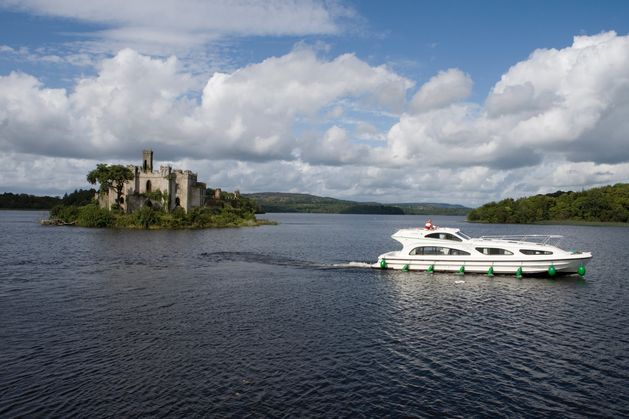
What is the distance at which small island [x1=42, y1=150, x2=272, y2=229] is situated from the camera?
10581 cm

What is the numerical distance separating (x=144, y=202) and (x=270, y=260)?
226ft

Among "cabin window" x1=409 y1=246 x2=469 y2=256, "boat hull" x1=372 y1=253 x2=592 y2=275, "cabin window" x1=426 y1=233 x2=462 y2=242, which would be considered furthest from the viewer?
"cabin window" x1=426 y1=233 x2=462 y2=242

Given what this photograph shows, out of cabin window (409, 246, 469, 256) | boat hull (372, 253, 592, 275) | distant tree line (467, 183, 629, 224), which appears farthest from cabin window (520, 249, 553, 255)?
distant tree line (467, 183, 629, 224)

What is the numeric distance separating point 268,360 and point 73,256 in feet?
137

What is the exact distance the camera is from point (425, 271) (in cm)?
4638

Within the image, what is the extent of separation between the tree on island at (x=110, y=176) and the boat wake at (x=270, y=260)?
57603 mm

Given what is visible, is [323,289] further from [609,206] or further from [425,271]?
[609,206]

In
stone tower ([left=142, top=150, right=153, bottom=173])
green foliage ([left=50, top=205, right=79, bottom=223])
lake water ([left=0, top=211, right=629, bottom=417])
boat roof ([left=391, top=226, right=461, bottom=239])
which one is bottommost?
lake water ([left=0, top=211, right=629, bottom=417])

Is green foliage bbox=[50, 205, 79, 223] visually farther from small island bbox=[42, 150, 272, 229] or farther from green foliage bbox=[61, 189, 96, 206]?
green foliage bbox=[61, 189, 96, 206]

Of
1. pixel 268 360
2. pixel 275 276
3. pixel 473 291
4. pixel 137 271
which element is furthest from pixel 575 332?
pixel 137 271

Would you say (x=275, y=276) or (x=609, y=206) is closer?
(x=275, y=276)

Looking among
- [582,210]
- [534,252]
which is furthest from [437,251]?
[582,210]

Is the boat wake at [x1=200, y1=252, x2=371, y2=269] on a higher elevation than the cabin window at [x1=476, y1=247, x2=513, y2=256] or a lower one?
lower

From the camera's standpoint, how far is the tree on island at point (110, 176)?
4210 inches
